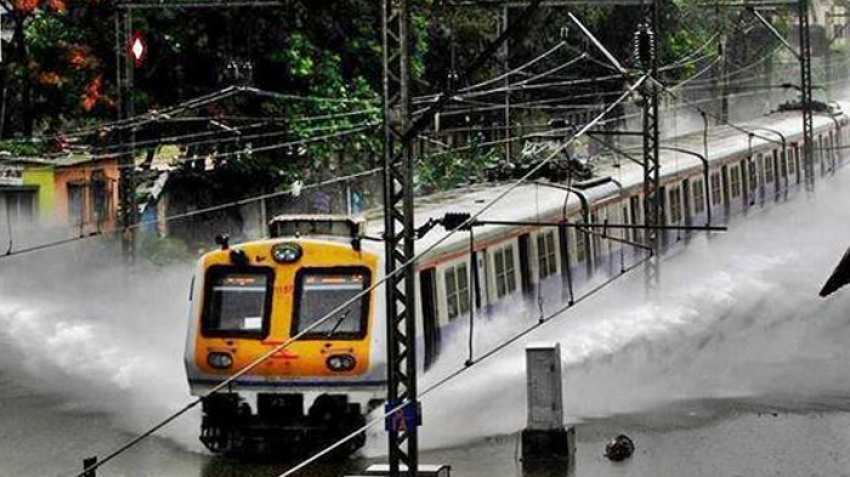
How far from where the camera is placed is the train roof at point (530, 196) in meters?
22.3

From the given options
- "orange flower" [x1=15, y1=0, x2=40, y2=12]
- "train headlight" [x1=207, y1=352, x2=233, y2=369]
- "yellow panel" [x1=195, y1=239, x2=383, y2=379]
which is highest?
"orange flower" [x1=15, y1=0, x2=40, y2=12]

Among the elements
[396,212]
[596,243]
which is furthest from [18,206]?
[396,212]

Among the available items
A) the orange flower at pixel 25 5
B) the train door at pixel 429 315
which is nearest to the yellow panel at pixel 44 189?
the orange flower at pixel 25 5

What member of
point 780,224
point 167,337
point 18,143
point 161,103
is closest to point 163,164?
point 161,103

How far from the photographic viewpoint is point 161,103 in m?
35.6

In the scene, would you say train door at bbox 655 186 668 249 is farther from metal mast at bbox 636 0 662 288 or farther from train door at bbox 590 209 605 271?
train door at bbox 590 209 605 271

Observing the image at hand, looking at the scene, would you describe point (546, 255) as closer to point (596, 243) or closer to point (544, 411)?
point (596, 243)

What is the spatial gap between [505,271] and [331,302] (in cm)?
407

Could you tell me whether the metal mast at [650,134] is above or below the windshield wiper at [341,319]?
above

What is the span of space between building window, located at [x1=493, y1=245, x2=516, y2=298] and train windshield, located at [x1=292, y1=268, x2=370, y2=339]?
3.63 m

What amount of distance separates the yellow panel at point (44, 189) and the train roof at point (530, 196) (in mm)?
9627

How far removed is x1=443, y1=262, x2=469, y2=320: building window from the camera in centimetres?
2169

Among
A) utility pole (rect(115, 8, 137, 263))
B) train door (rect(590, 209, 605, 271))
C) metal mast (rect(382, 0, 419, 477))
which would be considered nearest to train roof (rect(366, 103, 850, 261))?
train door (rect(590, 209, 605, 271))

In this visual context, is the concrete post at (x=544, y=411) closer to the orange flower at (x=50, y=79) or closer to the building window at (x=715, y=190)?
the building window at (x=715, y=190)
